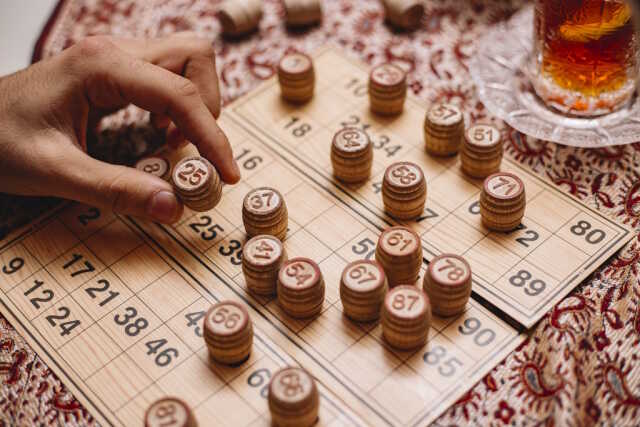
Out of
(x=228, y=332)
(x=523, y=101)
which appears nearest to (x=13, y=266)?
(x=228, y=332)

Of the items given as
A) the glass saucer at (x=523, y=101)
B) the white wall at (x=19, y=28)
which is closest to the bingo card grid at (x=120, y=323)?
the white wall at (x=19, y=28)

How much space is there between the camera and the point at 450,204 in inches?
60.5

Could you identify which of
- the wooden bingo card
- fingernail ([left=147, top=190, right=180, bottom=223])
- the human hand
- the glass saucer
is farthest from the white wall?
the glass saucer

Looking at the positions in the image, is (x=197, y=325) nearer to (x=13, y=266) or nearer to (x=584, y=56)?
(x=13, y=266)

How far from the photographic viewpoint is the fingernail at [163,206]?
139cm

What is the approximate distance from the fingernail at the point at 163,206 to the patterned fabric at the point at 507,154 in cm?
37

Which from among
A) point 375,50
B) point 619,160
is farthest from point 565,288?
point 375,50

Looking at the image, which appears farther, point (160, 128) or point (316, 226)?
point (160, 128)

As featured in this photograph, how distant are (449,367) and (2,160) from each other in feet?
3.32

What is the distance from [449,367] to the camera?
1.26m

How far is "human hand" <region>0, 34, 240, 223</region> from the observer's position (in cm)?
139

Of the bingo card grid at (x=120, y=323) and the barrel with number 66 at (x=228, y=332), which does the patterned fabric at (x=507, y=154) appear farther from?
the barrel with number 66 at (x=228, y=332)

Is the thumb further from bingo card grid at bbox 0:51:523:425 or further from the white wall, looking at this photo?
the white wall

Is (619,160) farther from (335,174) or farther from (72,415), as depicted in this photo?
(72,415)
